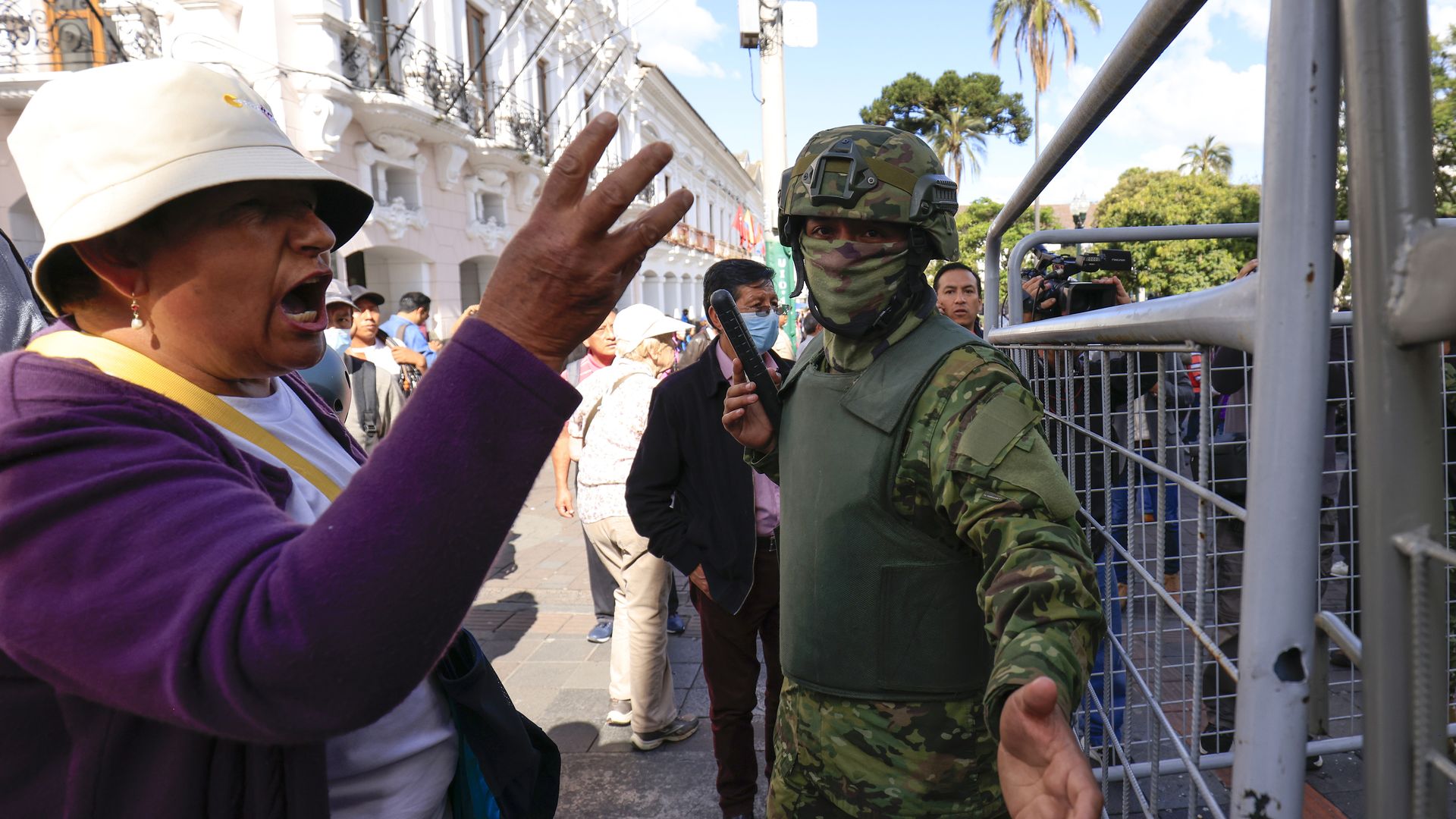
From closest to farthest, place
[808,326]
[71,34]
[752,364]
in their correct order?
[752,364] < [808,326] < [71,34]

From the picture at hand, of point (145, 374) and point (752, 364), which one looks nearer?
point (145, 374)

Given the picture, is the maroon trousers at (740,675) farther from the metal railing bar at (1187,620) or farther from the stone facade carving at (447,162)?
the stone facade carving at (447,162)

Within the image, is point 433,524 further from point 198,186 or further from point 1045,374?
point 1045,374

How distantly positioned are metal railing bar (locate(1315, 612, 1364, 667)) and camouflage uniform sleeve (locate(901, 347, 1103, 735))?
1.24 ft

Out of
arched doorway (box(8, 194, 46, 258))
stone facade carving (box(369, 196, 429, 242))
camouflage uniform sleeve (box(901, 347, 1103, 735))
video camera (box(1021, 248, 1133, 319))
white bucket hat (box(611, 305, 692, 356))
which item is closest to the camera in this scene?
camouflage uniform sleeve (box(901, 347, 1103, 735))

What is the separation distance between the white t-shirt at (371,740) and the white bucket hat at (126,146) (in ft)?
0.93

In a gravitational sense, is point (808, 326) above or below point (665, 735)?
above

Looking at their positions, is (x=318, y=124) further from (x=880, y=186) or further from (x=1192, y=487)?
(x=1192, y=487)

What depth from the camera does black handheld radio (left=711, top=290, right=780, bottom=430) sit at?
86.2 inches

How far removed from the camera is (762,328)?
150 inches

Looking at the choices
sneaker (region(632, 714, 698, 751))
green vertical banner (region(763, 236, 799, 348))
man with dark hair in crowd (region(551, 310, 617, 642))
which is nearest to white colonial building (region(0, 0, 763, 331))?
man with dark hair in crowd (region(551, 310, 617, 642))

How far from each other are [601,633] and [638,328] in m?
1.75

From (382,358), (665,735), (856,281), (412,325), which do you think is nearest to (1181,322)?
(856,281)

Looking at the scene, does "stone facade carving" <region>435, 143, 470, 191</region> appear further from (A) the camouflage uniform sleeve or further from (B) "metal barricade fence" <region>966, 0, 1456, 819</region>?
(B) "metal barricade fence" <region>966, 0, 1456, 819</region>
